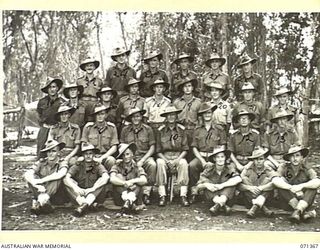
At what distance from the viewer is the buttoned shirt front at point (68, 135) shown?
12.3 feet

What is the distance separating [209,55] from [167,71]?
0.32 m

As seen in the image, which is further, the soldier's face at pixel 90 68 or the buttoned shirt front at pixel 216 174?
the soldier's face at pixel 90 68

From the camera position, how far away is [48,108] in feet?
12.4

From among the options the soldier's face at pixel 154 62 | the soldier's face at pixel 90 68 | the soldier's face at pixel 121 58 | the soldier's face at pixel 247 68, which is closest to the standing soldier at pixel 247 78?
the soldier's face at pixel 247 68

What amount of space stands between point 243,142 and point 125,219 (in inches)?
38.3

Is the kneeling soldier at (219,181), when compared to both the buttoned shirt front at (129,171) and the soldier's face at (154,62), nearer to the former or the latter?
the buttoned shirt front at (129,171)

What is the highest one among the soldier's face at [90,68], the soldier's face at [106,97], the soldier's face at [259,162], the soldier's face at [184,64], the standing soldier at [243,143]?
the soldier's face at [184,64]

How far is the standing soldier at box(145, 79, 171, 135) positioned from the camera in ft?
12.3

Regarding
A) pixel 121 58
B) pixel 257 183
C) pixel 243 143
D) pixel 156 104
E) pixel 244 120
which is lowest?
pixel 257 183

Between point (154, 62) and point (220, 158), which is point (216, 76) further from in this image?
point (220, 158)

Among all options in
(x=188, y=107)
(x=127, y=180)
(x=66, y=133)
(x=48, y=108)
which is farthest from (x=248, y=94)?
(x=48, y=108)

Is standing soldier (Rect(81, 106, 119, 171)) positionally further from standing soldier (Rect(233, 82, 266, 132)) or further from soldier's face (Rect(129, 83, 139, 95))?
standing soldier (Rect(233, 82, 266, 132))

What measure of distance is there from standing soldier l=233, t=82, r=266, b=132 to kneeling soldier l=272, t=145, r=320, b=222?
0.28m

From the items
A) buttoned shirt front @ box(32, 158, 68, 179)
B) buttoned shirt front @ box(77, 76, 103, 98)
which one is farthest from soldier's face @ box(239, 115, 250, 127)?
buttoned shirt front @ box(32, 158, 68, 179)
